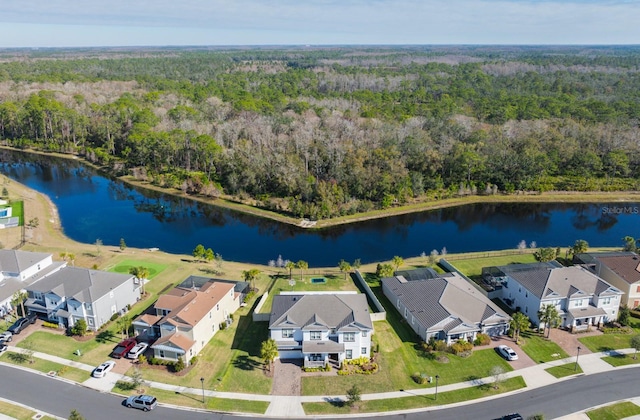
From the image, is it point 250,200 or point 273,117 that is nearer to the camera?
point 250,200

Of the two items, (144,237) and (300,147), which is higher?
(300,147)

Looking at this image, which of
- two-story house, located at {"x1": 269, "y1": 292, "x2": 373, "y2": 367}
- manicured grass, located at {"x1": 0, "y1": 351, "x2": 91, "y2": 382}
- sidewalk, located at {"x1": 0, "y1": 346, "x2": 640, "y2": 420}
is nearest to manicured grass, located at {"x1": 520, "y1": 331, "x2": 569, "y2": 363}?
sidewalk, located at {"x1": 0, "y1": 346, "x2": 640, "y2": 420}

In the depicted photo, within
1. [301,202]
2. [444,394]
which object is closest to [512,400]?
[444,394]

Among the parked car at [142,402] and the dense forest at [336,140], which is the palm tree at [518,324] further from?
the dense forest at [336,140]

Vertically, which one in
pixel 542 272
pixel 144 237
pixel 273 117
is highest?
pixel 273 117

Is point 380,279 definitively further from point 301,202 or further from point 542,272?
point 301,202

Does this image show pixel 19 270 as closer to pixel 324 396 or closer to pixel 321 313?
pixel 321 313

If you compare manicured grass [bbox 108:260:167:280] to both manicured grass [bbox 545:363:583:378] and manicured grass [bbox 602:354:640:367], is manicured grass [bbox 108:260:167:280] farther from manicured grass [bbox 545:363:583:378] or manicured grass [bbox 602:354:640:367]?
manicured grass [bbox 602:354:640:367]
